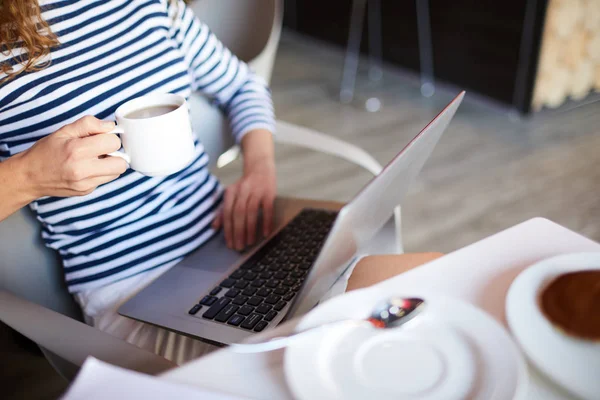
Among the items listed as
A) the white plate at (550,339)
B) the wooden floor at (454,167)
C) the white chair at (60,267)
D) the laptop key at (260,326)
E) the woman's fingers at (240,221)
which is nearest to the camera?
the white plate at (550,339)

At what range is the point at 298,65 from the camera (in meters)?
3.61

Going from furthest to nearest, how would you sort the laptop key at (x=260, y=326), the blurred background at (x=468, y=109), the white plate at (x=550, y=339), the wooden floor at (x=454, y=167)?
the blurred background at (x=468, y=109) < the wooden floor at (x=454, y=167) < the laptop key at (x=260, y=326) < the white plate at (x=550, y=339)

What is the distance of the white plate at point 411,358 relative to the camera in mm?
434

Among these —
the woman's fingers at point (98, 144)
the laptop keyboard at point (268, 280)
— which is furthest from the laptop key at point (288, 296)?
the woman's fingers at point (98, 144)

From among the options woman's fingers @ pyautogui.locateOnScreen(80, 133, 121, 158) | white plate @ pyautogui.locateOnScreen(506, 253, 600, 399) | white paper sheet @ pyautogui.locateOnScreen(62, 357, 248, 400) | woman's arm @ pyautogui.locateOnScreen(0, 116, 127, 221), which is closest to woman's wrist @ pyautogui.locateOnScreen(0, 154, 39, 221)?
woman's arm @ pyautogui.locateOnScreen(0, 116, 127, 221)

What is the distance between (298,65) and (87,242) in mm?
2918

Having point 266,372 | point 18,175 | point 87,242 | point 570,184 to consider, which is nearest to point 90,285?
point 87,242

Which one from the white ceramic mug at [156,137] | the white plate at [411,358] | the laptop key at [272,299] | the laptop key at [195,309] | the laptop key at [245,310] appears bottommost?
the laptop key at [272,299]

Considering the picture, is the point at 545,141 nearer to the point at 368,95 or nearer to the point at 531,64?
the point at 531,64

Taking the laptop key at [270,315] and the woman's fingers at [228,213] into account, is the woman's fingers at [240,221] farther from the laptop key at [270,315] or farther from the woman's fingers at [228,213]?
the laptop key at [270,315]

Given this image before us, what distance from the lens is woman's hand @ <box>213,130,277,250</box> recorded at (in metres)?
0.97

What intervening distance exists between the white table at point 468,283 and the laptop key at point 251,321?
0.82ft

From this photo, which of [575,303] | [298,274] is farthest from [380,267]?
[575,303]

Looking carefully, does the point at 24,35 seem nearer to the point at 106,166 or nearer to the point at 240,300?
the point at 106,166
